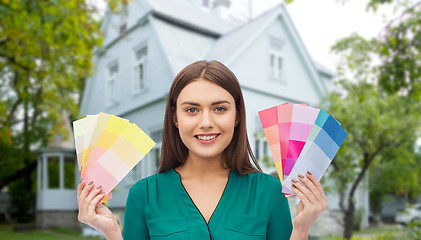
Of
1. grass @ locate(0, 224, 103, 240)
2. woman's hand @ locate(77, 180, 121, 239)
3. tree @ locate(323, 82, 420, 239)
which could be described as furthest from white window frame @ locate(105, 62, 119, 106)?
woman's hand @ locate(77, 180, 121, 239)

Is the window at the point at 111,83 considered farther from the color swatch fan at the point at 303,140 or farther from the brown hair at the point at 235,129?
the color swatch fan at the point at 303,140

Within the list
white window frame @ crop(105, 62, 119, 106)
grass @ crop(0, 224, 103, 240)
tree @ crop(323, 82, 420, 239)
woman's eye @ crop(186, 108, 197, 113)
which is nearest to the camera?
woman's eye @ crop(186, 108, 197, 113)

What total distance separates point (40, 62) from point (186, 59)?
3880 millimetres

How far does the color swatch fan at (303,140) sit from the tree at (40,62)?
410 cm

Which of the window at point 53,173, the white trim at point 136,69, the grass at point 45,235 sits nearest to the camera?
the white trim at point 136,69

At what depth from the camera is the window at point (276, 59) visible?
A: 12500 mm

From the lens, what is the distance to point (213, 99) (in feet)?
5.34

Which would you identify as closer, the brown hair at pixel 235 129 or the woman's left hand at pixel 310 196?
the woman's left hand at pixel 310 196

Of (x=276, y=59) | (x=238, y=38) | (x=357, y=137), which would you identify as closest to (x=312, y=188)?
(x=357, y=137)

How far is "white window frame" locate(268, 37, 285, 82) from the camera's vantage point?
1244 centimetres

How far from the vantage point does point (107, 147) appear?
1533mm

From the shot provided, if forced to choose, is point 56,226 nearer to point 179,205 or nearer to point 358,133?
point 358,133

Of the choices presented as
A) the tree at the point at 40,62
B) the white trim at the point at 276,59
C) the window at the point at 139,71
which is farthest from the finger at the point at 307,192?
the window at the point at 139,71

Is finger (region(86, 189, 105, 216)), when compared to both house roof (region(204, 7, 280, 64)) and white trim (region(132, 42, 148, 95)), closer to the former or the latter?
house roof (region(204, 7, 280, 64))
